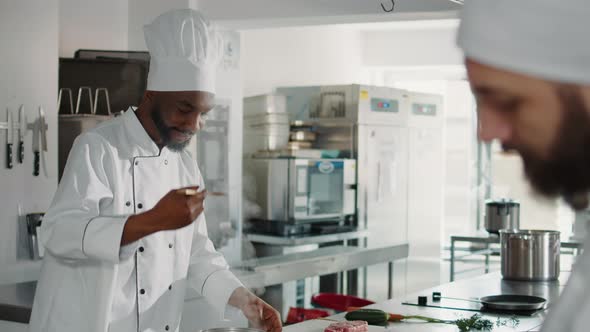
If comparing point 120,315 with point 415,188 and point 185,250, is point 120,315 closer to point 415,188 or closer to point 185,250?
point 185,250

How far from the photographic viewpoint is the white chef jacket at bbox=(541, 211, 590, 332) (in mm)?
630

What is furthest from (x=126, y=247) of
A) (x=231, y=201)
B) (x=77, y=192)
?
(x=231, y=201)

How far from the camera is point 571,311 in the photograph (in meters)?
0.65

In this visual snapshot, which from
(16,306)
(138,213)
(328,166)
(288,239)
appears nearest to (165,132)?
(138,213)

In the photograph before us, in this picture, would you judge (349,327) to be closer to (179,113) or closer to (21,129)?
(179,113)

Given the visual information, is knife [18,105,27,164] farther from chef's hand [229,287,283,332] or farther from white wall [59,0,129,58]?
chef's hand [229,287,283,332]

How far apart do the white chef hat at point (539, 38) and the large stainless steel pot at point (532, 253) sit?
376 centimetres

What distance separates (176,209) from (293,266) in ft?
11.6

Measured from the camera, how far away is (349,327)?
260cm

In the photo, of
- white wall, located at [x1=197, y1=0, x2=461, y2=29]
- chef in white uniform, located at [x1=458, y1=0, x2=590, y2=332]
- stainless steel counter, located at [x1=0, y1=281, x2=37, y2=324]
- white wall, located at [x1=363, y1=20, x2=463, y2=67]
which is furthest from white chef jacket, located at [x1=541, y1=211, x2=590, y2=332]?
white wall, located at [x1=363, y1=20, x2=463, y2=67]

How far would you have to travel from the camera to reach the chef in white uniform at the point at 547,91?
0.63m

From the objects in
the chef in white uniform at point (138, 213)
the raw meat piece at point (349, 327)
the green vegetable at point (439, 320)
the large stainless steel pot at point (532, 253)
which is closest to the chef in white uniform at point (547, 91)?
the chef in white uniform at point (138, 213)

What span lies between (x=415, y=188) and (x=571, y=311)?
24.2 feet

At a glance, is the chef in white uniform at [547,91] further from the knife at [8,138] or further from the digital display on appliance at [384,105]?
the digital display on appliance at [384,105]
